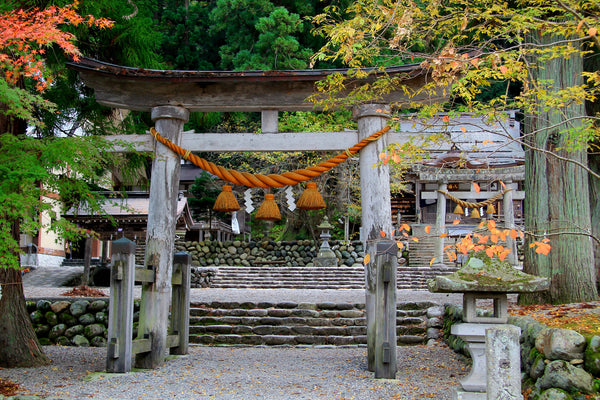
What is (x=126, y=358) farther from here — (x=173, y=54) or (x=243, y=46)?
(x=173, y=54)

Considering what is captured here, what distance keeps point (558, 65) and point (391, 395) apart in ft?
19.9

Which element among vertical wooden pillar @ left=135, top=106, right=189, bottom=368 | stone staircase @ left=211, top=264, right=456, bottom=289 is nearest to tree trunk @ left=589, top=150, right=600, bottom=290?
vertical wooden pillar @ left=135, top=106, right=189, bottom=368

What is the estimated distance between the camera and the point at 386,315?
6.70 metres

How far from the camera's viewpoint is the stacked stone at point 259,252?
2245 cm

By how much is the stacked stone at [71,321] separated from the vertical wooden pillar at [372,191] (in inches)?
194

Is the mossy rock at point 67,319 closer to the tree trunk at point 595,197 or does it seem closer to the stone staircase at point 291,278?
the stone staircase at point 291,278

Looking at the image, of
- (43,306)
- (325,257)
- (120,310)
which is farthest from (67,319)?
(325,257)

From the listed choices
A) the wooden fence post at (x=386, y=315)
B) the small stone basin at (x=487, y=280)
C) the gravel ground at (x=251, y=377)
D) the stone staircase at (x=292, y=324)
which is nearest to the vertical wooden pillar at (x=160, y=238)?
the gravel ground at (x=251, y=377)

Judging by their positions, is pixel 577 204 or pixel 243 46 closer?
pixel 577 204

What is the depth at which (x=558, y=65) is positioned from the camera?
8.80 metres

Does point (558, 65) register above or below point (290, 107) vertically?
above

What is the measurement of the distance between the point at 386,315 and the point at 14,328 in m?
4.97

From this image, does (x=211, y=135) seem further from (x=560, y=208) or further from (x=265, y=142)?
(x=560, y=208)

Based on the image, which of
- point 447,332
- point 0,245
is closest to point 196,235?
point 447,332
